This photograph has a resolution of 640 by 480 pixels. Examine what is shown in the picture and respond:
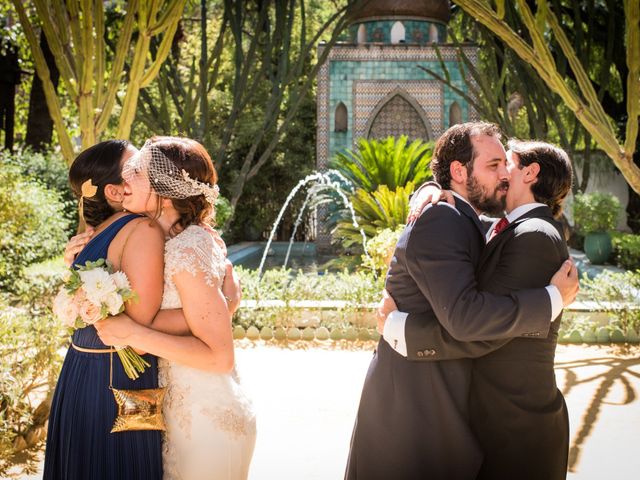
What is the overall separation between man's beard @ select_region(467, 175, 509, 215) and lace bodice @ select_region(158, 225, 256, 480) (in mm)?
1064

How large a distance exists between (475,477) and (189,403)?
3.78 ft

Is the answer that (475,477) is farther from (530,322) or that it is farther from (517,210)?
(517,210)

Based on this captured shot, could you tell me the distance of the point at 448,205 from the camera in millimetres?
2818

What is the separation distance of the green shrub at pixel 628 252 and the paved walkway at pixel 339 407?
21.0 feet

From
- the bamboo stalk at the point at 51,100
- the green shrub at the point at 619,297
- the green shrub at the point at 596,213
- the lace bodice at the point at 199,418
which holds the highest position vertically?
the bamboo stalk at the point at 51,100

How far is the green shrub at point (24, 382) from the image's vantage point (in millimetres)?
4824

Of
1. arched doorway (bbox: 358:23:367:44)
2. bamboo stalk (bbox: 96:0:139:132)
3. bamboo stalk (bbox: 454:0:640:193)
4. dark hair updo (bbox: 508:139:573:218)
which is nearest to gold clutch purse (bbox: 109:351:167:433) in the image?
dark hair updo (bbox: 508:139:573:218)

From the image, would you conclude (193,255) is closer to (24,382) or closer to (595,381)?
(24,382)

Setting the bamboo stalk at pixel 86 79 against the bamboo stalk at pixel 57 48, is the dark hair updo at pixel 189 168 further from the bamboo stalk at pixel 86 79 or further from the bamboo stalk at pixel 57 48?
the bamboo stalk at pixel 57 48

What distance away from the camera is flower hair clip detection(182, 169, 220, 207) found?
283 cm

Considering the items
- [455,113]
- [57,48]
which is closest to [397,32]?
[455,113]

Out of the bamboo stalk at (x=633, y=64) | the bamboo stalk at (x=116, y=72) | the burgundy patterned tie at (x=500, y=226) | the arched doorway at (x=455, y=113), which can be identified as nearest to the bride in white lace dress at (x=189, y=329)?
the burgundy patterned tie at (x=500, y=226)

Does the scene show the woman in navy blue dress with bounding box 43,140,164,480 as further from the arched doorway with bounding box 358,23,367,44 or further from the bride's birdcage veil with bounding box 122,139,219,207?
the arched doorway with bounding box 358,23,367,44

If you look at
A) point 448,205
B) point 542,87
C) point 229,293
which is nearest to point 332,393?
point 229,293
